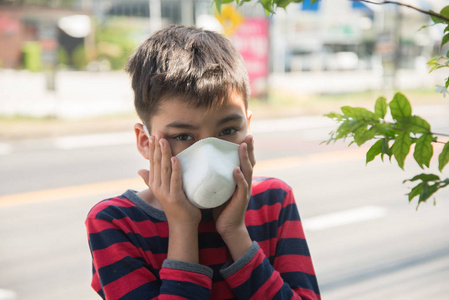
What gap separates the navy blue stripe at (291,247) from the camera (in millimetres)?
1237

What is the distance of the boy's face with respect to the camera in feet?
3.86

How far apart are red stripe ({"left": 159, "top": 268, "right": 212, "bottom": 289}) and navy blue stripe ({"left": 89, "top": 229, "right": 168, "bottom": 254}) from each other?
80 mm

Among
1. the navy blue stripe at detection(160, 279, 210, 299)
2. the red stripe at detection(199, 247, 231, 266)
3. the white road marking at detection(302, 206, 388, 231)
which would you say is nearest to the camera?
the navy blue stripe at detection(160, 279, 210, 299)

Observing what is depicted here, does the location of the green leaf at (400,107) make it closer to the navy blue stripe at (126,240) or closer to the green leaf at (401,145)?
the green leaf at (401,145)

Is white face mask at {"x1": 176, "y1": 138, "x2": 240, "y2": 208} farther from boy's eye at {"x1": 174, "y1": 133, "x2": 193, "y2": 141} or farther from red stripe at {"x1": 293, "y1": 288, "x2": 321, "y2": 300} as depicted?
red stripe at {"x1": 293, "y1": 288, "x2": 321, "y2": 300}

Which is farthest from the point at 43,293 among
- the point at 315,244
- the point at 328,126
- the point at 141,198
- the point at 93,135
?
the point at 328,126

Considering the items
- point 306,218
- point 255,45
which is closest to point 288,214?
point 306,218

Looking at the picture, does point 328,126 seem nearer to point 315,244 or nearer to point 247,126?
point 315,244

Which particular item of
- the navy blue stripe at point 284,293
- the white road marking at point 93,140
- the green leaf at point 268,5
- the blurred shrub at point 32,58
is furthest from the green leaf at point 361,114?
the blurred shrub at point 32,58

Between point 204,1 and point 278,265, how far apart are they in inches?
989

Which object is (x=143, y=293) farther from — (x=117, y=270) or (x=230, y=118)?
(x=230, y=118)

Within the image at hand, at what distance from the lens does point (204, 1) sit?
2539 cm

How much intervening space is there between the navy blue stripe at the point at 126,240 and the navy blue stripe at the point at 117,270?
41 millimetres

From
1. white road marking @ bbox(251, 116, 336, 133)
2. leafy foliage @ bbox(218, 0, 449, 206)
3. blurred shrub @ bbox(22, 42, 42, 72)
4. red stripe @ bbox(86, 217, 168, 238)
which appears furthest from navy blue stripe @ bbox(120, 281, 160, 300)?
blurred shrub @ bbox(22, 42, 42, 72)
